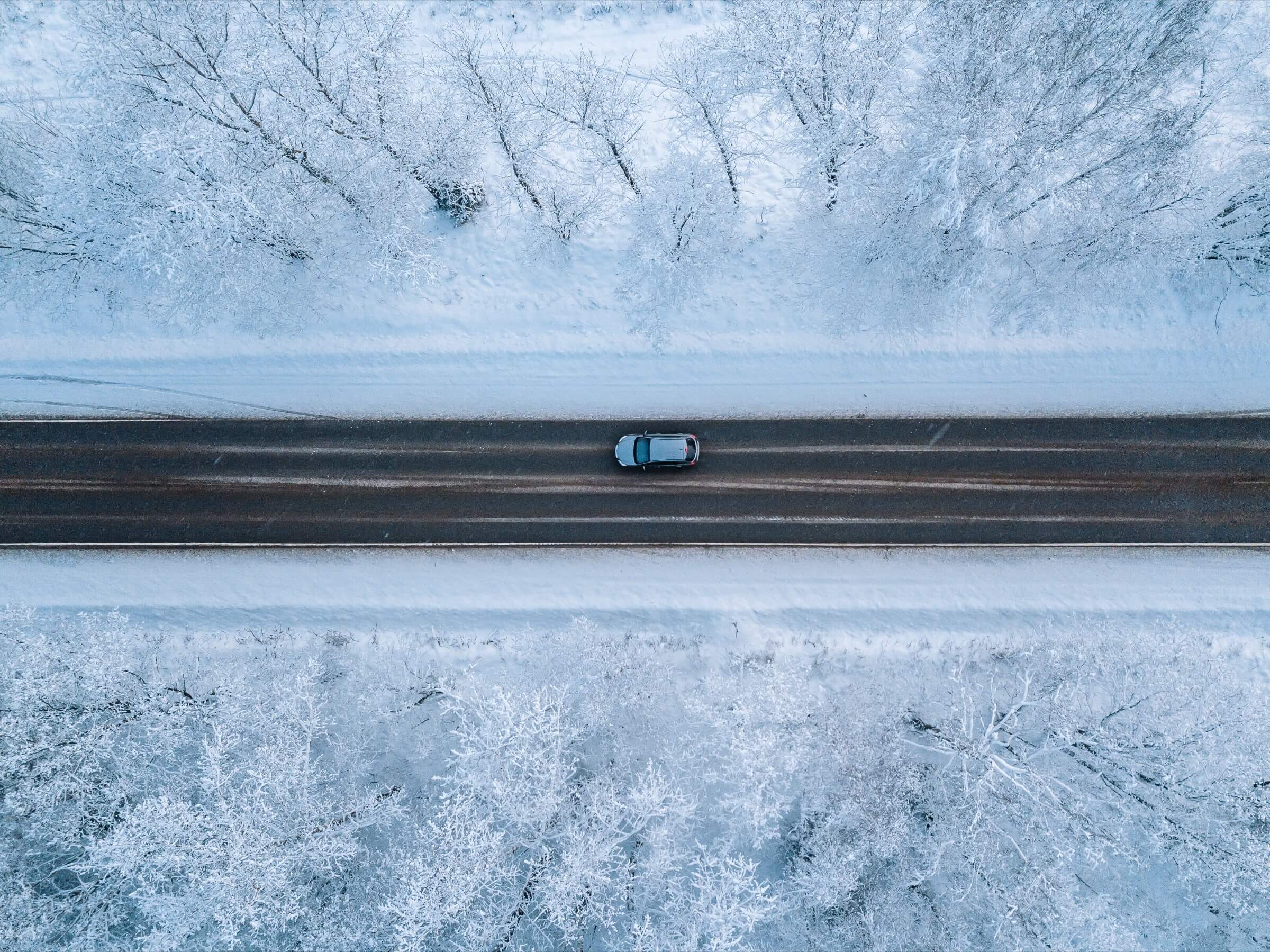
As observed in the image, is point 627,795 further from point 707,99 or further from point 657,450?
point 707,99

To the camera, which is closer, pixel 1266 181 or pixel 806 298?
pixel 1266 181

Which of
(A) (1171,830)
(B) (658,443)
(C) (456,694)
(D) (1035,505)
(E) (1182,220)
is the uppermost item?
(E) (1182,220)

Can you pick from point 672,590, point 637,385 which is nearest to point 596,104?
point 637,385

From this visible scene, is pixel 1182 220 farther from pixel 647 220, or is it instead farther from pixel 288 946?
pixel 288 946

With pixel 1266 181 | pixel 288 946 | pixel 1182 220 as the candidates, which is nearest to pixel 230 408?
pixel 288 946

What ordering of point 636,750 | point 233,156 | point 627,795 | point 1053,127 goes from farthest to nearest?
point 636,750 → point 627,795 → point 233,156 → point 1053,127
